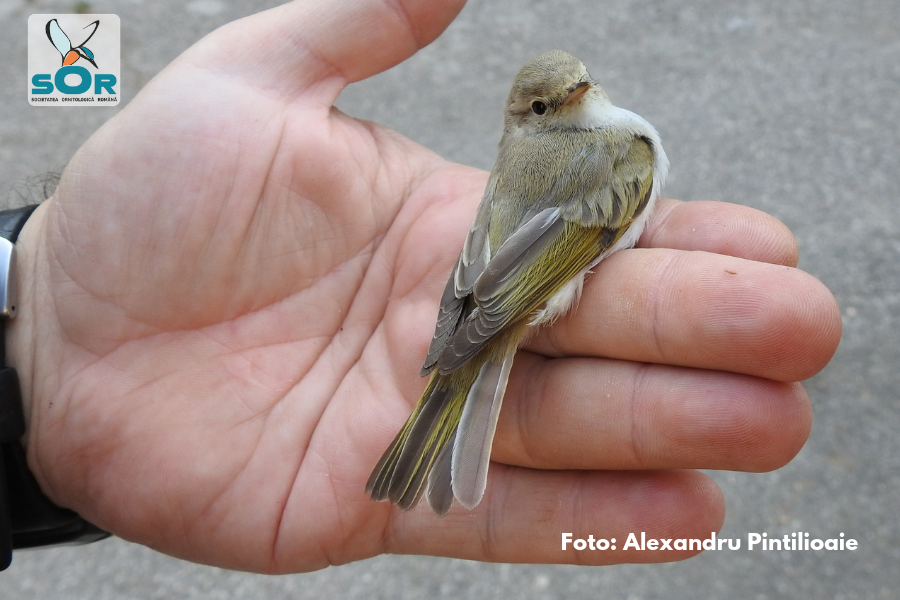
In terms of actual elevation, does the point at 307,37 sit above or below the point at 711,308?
above

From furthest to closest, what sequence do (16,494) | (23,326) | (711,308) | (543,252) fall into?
(23,326)
(16,494)
(543,252)
(711,308)

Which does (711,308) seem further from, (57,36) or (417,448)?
(57,36)

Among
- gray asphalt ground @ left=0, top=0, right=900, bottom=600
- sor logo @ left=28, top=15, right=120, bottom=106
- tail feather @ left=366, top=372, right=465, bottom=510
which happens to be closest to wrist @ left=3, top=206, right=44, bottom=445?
gray asphalt ground @ left=0, top=0, right=900, bottom=600

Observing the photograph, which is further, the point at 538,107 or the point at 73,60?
the point at 73,60

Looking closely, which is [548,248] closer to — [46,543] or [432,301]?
[432,301]

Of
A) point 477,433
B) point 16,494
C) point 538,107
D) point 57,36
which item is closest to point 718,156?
point 538,107

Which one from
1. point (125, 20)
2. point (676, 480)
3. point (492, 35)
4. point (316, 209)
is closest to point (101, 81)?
point (125, 20)

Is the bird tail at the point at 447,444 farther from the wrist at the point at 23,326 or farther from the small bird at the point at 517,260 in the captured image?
the wrist at the point at 23,326

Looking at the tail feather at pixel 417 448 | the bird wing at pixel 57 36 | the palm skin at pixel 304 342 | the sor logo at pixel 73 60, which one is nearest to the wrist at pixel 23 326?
the palm skin at pixel 304 342
